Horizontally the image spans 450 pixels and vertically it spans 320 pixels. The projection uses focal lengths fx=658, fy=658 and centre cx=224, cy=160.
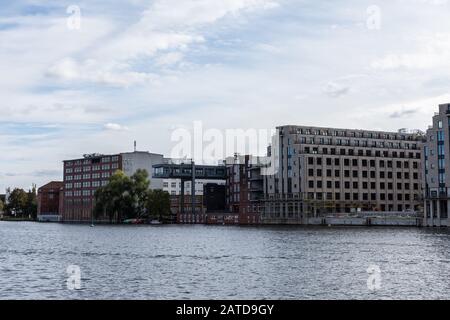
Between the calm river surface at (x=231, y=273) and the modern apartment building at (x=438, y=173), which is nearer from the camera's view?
the calm river surface at (x=231, y=273)

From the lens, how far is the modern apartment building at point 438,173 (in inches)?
6058

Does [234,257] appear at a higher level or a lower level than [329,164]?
lower

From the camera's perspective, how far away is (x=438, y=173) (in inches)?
6147

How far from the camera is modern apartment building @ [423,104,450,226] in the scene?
154 m

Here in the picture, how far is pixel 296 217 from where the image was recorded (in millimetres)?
199125

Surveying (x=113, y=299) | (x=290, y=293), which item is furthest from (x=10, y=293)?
(x=290, y=293)

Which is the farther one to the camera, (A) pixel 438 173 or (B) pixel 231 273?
(A) pixel 438 173

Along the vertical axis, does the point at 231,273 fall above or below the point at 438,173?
below

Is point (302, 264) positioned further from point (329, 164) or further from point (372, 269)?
point (329, 164)

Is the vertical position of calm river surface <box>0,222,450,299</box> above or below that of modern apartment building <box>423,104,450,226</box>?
below

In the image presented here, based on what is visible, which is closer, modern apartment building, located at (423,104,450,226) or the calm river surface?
the calm river surface

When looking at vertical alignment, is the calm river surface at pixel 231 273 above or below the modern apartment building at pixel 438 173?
below
